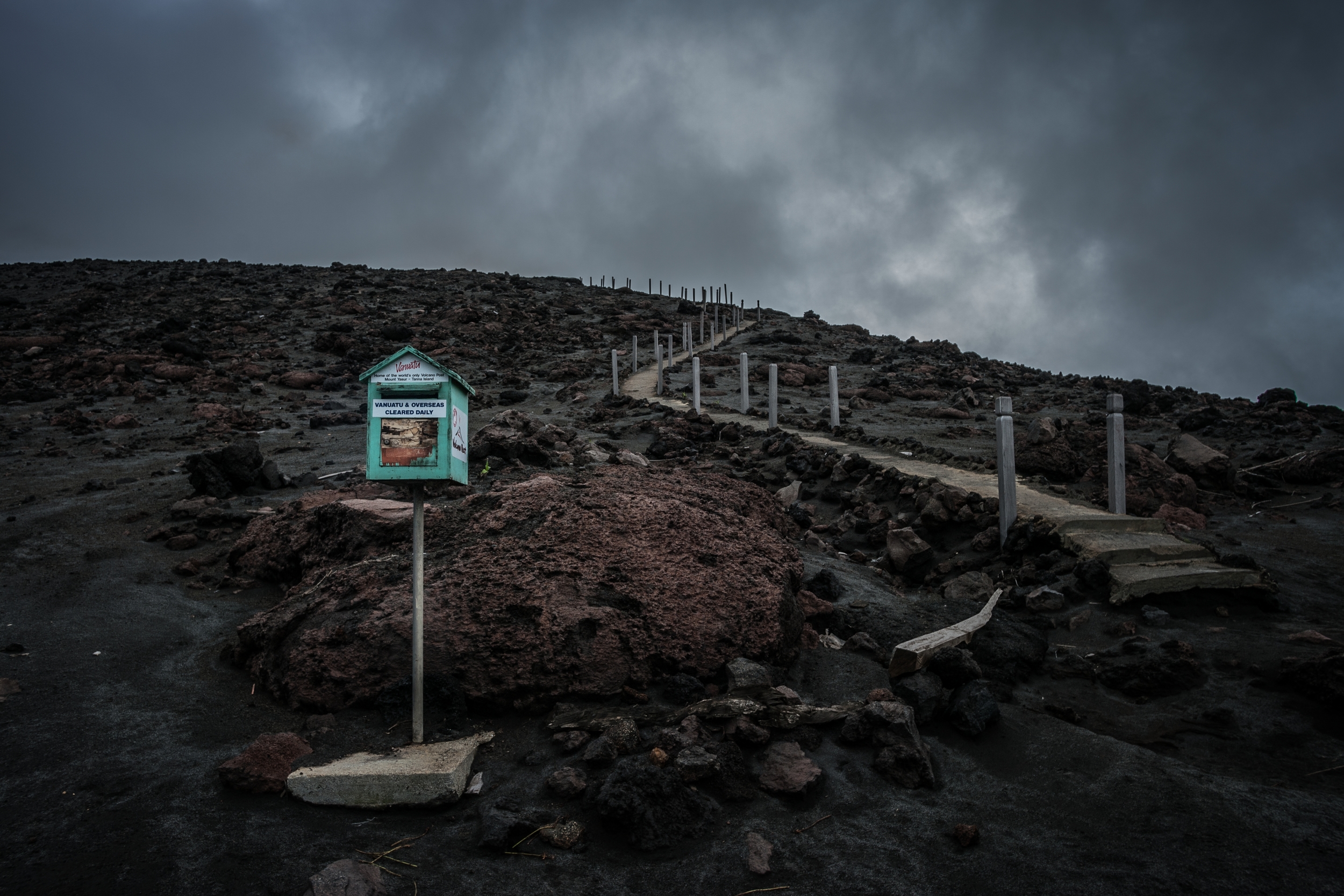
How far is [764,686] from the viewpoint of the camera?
3.82m

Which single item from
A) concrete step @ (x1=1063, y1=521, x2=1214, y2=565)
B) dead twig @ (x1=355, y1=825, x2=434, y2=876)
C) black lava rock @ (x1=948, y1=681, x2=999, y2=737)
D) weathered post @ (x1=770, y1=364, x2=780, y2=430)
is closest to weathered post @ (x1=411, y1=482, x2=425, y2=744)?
dead twig @ (x1=355, y1=825, x2=434, y2=876)

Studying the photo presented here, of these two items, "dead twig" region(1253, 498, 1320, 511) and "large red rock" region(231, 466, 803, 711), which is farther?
"dead twig" region(1253, 498, 1320, 511)

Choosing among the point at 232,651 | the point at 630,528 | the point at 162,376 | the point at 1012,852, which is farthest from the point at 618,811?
the point at 162,376

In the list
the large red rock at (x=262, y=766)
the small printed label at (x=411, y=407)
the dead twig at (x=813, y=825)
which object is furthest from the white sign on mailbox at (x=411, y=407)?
the dead twig at (x=813, y=825)

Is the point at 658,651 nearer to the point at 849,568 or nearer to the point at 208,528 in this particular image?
the point at 849,568

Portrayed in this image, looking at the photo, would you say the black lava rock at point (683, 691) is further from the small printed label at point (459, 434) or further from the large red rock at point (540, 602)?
the small printed label at point (459, 434)

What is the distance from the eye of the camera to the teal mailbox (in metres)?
3.39

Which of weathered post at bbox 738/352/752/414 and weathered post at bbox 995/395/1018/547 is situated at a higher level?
weathered post at bbox 738/352/752/414

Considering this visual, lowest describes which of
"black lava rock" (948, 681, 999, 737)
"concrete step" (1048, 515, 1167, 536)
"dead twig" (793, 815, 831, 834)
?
"dead twig" (793, 815, 831, 834)

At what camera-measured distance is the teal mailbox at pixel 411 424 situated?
11.1ft

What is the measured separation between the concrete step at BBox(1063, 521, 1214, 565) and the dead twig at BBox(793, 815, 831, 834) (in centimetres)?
413

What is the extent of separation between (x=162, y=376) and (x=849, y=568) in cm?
1987

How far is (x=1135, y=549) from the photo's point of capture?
584cm

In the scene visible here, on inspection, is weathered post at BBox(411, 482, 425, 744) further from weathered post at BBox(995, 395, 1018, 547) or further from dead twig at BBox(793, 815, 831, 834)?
weathered post at BBox(995, 395, 1018, 547)
